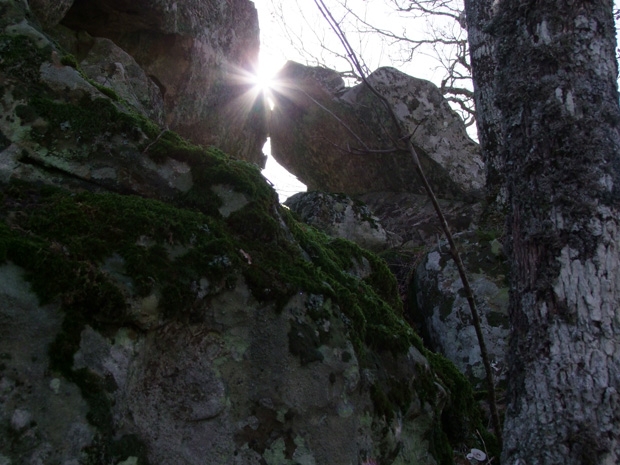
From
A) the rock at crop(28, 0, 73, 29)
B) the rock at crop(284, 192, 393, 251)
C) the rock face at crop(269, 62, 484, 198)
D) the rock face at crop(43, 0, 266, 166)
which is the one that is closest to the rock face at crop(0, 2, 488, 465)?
→ the rock at crop(28, 0, 73, 29)

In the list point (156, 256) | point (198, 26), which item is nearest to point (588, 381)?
point (156, 256)

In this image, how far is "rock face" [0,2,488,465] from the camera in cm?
187

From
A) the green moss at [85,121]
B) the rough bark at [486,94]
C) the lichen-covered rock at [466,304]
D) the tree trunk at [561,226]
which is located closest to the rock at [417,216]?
the rough bark at [486,94]

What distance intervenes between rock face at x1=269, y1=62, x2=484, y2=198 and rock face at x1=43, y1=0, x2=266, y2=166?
3.46 ft

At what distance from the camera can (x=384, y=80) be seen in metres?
7.95

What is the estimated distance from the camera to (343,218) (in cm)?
642

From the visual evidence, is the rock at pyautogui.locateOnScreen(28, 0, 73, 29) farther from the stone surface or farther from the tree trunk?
the tree trunk

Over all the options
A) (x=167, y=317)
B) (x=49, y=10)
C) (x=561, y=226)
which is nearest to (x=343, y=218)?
(x=49, y=10)

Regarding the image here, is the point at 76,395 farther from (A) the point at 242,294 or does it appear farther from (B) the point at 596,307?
(B) the point at 596,307

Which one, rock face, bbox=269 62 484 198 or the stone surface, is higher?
rock face, bbox=269 62 484 198

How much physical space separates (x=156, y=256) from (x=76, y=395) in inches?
25.7

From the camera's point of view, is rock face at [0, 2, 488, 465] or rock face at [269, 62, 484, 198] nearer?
rock face at [0, 2, 488, 465]

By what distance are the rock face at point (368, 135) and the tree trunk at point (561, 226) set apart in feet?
16.1

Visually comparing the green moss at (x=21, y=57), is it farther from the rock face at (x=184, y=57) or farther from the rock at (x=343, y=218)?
the rock at (x=343, y=218)
